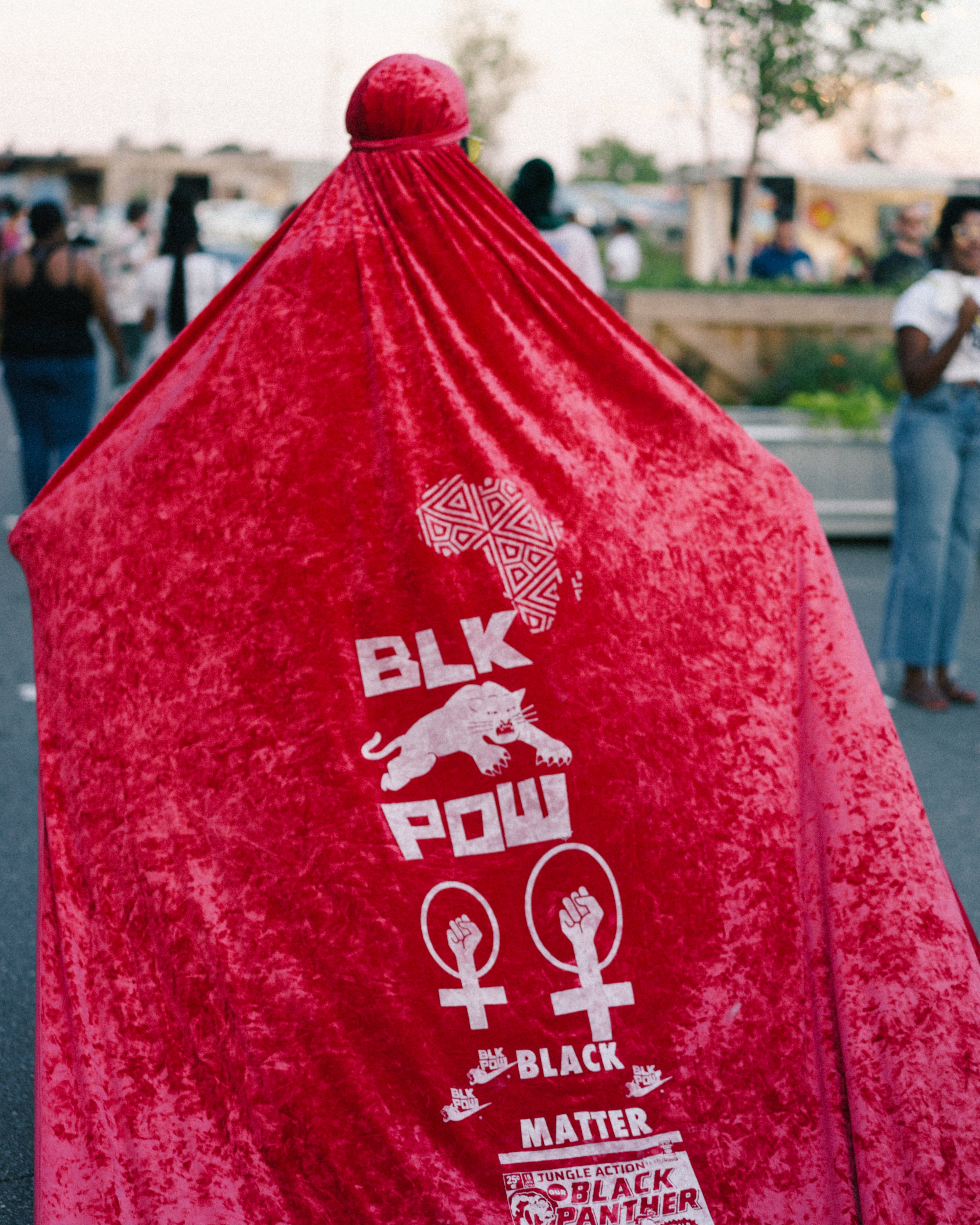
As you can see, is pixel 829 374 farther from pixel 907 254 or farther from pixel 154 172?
pixel 154 172

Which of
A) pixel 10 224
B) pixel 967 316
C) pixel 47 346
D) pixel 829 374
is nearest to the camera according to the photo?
pixel 967 316

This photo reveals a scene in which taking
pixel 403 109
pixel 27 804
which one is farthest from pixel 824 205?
pixel 403 109

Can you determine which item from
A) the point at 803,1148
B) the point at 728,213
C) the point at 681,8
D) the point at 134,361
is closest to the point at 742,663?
the point at 803,1148

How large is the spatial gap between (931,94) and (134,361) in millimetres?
8669

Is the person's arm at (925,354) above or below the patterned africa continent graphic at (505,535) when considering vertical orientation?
below

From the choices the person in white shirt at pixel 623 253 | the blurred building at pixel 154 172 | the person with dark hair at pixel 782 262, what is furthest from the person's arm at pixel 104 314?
the blurred building at pixel 154 172

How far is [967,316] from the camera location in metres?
5.31

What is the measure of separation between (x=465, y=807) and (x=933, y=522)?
385 cm

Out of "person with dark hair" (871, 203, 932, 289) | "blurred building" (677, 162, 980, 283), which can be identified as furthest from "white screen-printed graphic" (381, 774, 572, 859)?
"blurred building" (677, 162, 980, 283)

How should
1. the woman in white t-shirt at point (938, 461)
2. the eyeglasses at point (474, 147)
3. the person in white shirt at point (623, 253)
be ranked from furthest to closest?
the person in white shirt at point (623, 253) → the woman in white t-shirt at point (938, 461) → the eyeglasses at point (474, 147)

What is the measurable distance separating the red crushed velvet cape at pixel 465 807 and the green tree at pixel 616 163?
97.8 meters

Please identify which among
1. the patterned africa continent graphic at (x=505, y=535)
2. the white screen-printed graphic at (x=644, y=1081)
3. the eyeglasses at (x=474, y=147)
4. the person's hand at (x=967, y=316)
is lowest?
the white screen-printed graphic at (x=644, y=1081)

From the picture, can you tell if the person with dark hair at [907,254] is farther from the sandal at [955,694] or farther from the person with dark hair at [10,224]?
the person with dark hair at [10,224]

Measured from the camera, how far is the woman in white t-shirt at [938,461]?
5418 millimetres
